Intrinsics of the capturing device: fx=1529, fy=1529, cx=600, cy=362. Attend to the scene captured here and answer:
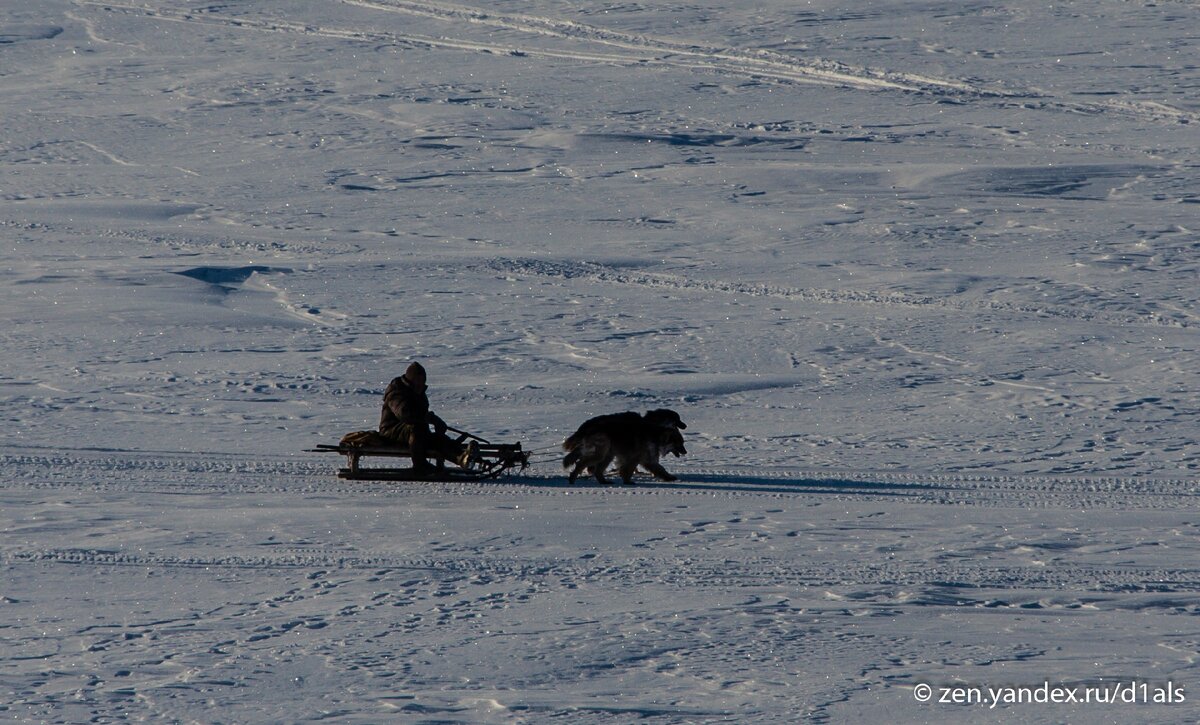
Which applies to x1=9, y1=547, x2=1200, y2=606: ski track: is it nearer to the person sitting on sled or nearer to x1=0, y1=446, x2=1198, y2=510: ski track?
x1=0, y1=446, x2=1198, y2=510: ski track

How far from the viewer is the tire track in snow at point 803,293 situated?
40.3 ft

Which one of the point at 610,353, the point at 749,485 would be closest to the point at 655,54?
the point at 610,353

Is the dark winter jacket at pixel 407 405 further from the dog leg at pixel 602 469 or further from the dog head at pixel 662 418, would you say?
the dog head at pixel 662 418

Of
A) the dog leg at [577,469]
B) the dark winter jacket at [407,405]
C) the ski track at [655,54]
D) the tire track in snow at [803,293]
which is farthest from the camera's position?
the ski track at [655,54]

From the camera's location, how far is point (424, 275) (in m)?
13.8

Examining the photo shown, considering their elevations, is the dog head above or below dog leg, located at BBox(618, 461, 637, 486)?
above

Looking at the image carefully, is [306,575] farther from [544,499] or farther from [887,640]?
[887,640]

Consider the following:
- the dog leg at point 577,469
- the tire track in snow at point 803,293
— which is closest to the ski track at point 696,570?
the dog leg at point 577,469

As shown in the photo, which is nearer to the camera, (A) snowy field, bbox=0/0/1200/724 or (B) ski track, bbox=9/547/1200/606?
(A) snowy field, bbox=0/0/1200/724

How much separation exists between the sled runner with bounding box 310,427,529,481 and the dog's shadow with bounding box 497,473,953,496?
16cm

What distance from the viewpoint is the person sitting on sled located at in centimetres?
820

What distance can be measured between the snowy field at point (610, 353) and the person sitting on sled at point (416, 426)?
0.26 meters

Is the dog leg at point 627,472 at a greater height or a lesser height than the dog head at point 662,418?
lesser

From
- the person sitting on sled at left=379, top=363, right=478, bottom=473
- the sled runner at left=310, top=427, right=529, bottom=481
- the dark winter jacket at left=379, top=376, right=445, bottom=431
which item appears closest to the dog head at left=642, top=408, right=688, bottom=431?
the sled runner at left=310, top=427, right=529, bottom=481
